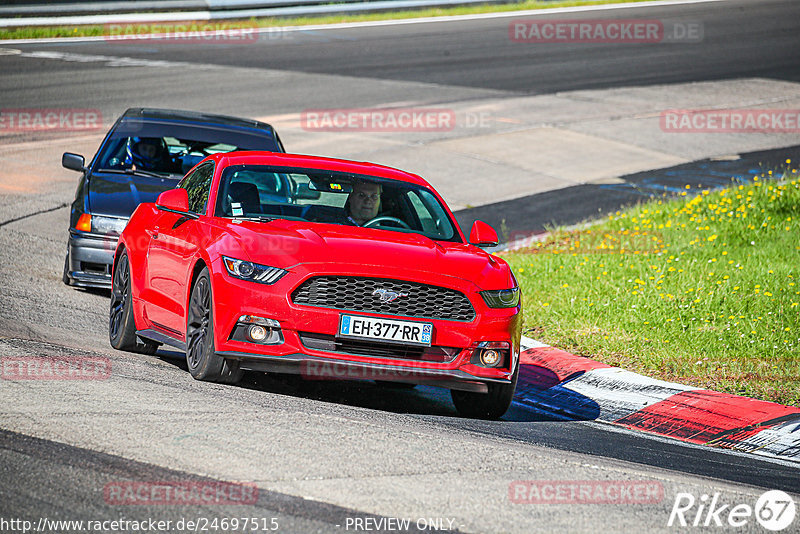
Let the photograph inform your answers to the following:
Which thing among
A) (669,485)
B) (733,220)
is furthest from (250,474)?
(733,220)

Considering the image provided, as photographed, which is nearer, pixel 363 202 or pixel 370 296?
pixel 370 296

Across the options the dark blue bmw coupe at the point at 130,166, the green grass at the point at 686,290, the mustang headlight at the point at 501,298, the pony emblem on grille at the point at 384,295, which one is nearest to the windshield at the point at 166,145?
the dark blue bmw coupe at the point at 130,166

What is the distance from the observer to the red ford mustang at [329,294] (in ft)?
22.9

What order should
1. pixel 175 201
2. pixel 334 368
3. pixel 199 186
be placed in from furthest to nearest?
pixel 199 186
pixel 175 201
pixel 334 368

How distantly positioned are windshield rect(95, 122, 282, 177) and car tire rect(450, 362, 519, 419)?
192 inches

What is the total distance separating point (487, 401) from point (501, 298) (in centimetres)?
73

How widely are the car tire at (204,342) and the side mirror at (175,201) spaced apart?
2.48ft

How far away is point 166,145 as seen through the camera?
12055mm

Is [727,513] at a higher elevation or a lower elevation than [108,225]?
lower

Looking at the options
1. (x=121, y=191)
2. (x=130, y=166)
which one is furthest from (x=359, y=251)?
(x=130, y=166)

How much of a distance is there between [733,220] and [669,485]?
27.6 ft

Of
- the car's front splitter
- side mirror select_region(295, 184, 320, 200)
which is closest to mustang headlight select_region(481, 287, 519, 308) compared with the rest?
the car's front splitter

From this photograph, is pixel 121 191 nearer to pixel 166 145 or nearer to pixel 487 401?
pixel 166 145

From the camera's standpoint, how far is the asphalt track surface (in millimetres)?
5168
